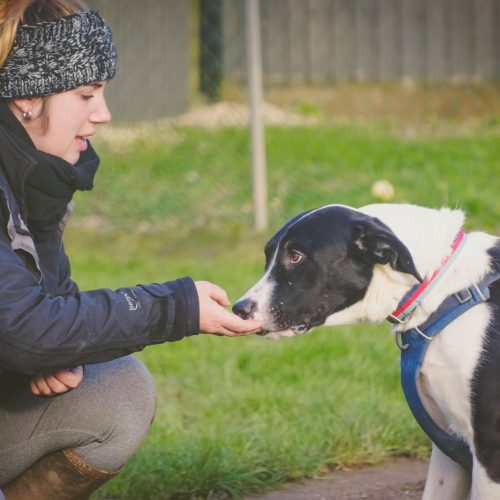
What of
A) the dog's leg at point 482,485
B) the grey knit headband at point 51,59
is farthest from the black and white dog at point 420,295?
the grey knit headband at point 51,59

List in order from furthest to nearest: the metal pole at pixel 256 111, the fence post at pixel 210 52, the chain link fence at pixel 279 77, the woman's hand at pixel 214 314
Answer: the fence post at pixel 210 52 < the chain link fence at pixel 279 77 < the metal pole at pixel 256 111 < the woman's hand at pixel 214 314

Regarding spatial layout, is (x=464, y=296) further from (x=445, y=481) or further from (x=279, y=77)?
(x=279, y=77)

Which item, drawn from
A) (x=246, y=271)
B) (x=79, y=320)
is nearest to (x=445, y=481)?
(x=79, y=320)

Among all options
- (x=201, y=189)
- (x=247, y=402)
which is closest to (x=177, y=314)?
(x=247, y=402)

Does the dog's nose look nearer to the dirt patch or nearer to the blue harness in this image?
the blue harness

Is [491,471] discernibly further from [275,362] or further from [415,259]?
[275,362]

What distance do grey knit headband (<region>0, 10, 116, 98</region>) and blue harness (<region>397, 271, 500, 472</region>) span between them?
3.88 ft

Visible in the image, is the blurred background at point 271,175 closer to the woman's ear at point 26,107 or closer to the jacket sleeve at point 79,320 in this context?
A: the jacket sleeve at point 79,320

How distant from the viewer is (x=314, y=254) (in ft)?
10.8

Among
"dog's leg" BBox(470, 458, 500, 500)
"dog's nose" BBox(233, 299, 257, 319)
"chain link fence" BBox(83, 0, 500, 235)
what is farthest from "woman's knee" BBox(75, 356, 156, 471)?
"chain link fence" BBox(83, 0, 500, 235)

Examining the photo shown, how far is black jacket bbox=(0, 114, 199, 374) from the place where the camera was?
110 inches

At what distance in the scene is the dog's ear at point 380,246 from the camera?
3.12m

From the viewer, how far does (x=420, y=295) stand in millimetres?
3223

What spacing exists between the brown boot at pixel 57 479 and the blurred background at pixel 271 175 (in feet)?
2.07
